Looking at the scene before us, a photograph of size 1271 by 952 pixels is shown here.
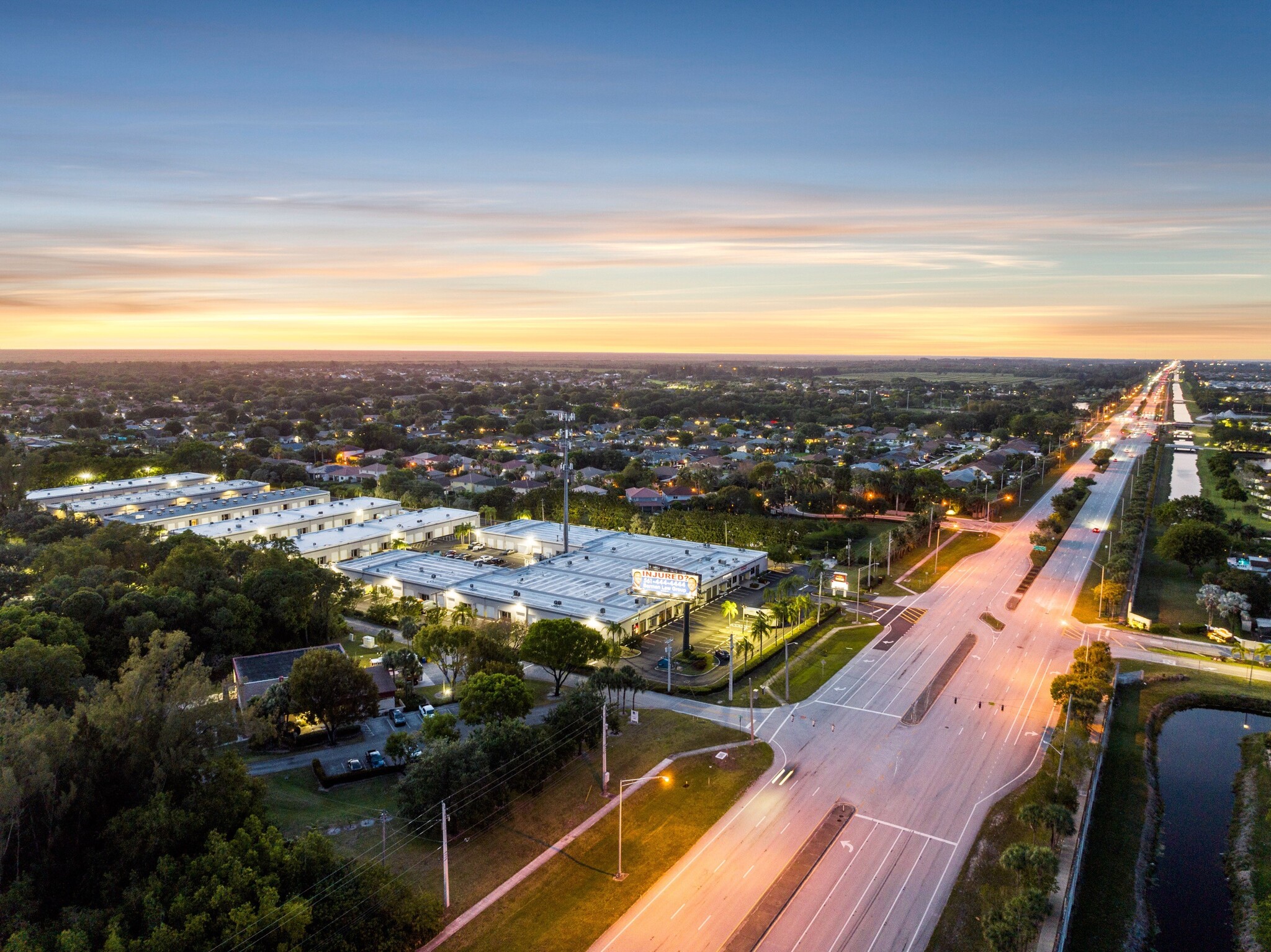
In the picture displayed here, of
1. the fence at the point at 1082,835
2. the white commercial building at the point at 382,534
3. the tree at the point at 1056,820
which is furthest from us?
the white commercial building at the point at 382,534

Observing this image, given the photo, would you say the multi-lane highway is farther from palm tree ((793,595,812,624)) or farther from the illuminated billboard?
the illuminated billboard

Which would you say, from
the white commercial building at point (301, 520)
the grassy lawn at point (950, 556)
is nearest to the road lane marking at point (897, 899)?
the grassy lawn at point (950, 556)

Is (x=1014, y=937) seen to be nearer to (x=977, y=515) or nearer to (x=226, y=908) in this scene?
(x=226, y=908)

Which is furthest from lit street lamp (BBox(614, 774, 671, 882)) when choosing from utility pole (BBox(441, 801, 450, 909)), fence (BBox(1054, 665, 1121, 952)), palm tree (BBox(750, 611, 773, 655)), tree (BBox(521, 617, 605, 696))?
palm tree (BBox(750, 611, 773, 655))

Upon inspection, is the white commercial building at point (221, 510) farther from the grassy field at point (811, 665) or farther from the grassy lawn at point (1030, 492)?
the grassy lawn at point (1030, 492)

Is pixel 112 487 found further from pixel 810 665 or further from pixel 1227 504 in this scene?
pixel 1227 504
